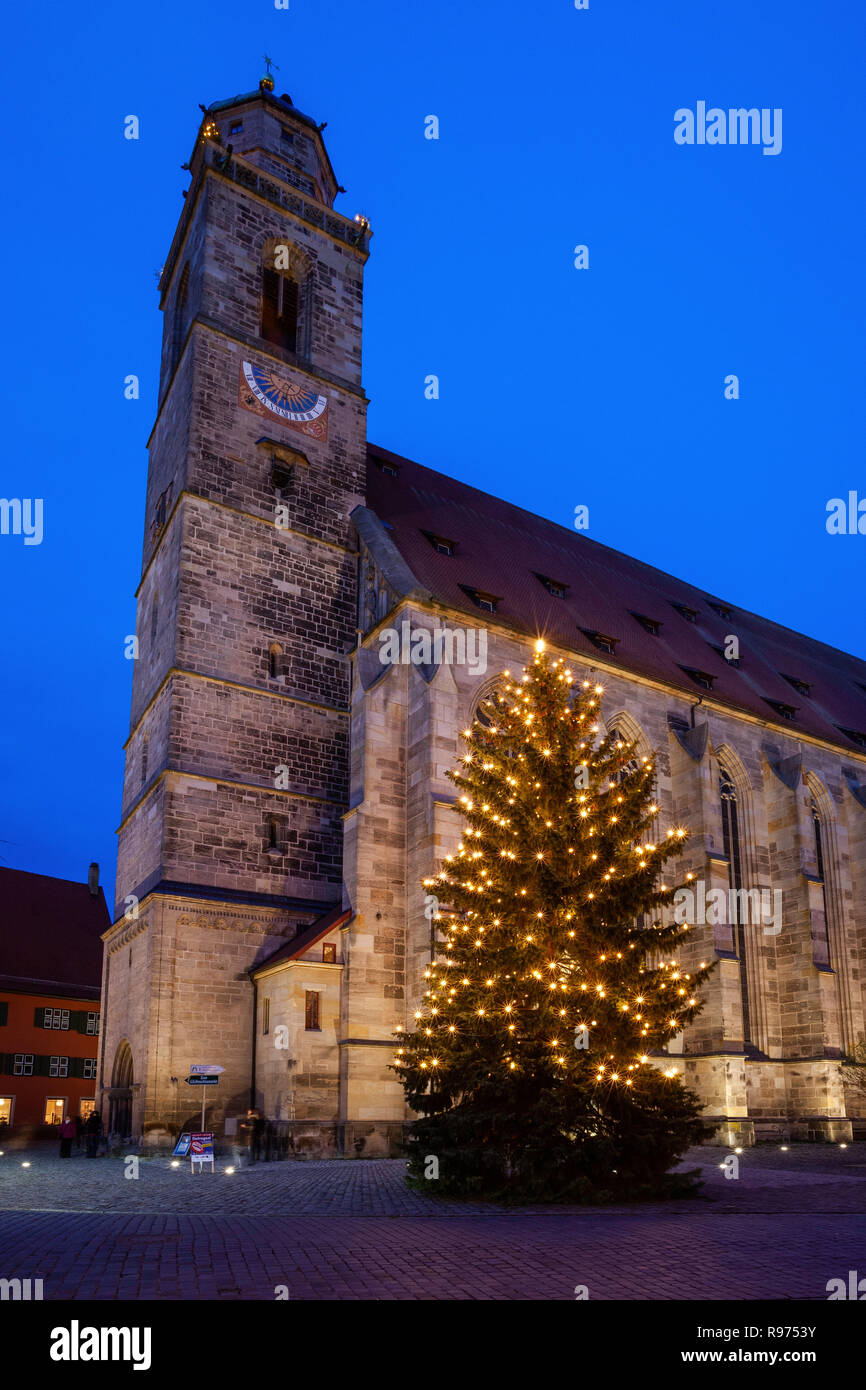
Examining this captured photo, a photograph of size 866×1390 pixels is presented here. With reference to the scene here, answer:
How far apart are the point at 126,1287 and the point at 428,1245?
9.48ft

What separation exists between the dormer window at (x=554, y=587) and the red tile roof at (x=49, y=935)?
21.4m

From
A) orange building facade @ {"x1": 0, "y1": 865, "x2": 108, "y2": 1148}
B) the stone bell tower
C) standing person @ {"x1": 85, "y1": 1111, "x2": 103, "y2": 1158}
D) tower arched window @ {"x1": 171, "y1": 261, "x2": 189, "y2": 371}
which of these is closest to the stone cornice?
the stone bell tower

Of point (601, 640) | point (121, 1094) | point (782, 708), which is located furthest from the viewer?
point (782, 708)

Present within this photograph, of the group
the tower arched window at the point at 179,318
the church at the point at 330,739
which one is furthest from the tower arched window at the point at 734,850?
the tower arched window at the point at 179,318

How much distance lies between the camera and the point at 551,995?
523 inches

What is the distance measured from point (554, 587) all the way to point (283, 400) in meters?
8.66

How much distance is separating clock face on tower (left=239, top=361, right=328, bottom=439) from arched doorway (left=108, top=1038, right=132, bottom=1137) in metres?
15.3

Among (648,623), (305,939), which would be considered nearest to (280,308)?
A: (648,623)

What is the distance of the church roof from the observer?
27234 mm

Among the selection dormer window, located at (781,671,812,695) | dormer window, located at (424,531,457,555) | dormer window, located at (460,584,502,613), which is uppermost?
dormer window, located at (424,531,457,555)

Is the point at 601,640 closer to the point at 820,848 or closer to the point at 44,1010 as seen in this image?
the point at 820,848

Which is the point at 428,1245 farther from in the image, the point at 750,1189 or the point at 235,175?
the point at 235,175

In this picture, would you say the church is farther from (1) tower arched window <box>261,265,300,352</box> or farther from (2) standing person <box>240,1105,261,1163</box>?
(2) standing person <box>240,1105,261,1163</box>
